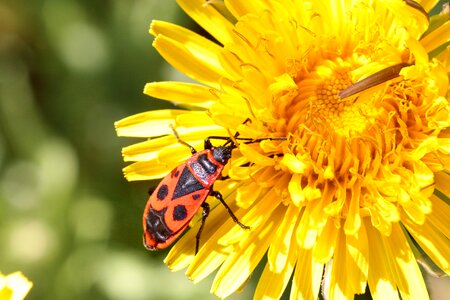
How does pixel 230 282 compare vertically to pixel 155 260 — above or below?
above

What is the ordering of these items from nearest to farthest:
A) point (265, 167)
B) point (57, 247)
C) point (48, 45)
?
point (265, 167) → point (57, 247) → point (48, 45)

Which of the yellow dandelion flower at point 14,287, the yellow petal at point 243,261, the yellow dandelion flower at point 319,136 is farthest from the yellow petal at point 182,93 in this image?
the yellow dandelion flower at point 14,287

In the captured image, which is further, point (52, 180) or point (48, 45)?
point (48, 45)

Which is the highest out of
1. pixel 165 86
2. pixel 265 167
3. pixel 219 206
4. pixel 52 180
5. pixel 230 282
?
pixel 165 86

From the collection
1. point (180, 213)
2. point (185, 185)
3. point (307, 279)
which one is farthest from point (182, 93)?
point (307, 279)

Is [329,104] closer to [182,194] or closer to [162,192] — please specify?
[182,194]

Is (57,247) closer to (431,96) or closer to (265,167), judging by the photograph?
(265,167)

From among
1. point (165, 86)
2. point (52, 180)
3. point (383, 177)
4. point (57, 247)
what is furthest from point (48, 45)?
point (383, 177)

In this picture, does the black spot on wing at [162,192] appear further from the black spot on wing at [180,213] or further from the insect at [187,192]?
the black spot on wing at [180,213]
